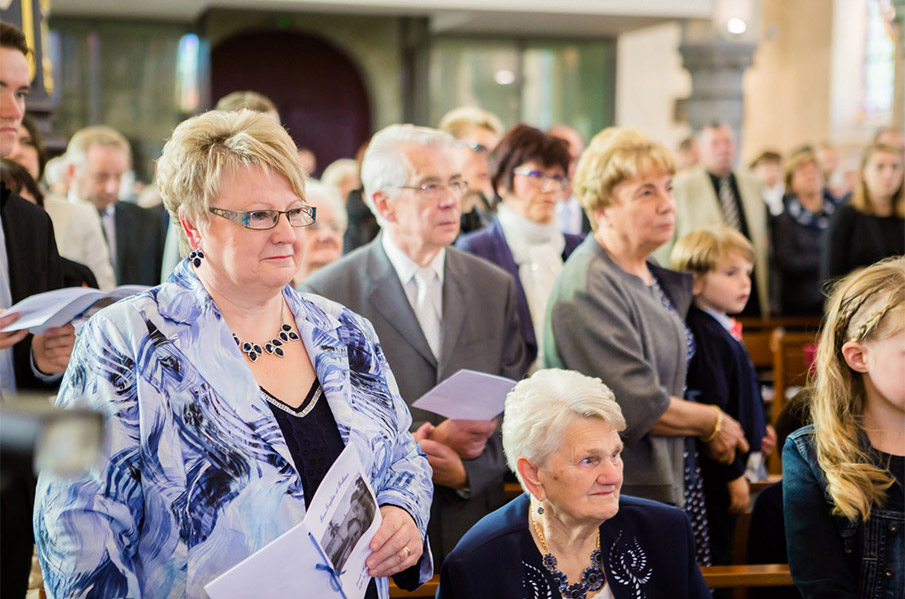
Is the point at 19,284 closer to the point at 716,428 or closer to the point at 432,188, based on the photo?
the point at 432,188

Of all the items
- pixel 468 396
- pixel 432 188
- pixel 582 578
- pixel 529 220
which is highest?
pixel 432 188

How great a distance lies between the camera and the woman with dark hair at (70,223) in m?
3.75

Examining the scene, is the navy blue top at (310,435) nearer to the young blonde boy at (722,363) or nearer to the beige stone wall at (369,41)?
the young blonde boy at (722,363)

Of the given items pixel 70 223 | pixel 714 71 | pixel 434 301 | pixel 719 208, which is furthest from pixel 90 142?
pixel 714 71

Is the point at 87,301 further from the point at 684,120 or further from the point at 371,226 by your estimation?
the point at 684,120

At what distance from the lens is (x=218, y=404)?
170cm

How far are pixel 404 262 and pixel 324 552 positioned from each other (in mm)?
1352

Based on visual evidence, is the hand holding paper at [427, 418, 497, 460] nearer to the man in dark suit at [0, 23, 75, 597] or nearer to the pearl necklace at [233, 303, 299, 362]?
the pearl necklace at [233, 303, 299, 362]

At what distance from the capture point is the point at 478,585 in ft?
6.95

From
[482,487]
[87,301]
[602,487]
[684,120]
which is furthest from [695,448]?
[684,120]

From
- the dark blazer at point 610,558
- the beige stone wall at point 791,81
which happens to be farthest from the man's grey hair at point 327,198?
the beige stone wall at point 791,81

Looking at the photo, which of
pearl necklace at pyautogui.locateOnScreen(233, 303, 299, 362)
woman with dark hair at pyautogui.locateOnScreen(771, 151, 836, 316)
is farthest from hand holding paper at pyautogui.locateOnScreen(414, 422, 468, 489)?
woman with dark hair at pyautogui.locateOnScreen(771, 151, 836, 316)

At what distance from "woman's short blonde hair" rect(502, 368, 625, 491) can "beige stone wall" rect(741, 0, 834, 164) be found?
13129 mm

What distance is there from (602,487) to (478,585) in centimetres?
34
